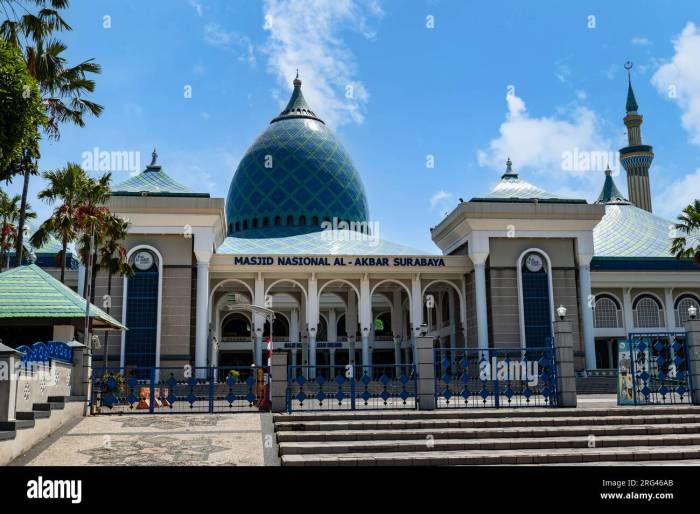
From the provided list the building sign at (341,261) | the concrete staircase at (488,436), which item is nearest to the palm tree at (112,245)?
the building sign at (341,261)

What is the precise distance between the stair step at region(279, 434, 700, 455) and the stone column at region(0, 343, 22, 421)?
4551 mm

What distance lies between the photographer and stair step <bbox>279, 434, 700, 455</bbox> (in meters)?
12.8

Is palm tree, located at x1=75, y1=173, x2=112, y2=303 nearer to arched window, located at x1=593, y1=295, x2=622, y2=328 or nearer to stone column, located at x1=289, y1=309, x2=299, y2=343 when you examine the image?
stone column, located at x1=289, y1=309, x2=299, y2=343

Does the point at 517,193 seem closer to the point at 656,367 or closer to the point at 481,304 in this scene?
the point at 481,304

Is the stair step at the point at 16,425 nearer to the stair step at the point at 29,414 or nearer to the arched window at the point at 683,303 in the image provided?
the stair step at the point at 29,414

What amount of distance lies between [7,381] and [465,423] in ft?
28.6

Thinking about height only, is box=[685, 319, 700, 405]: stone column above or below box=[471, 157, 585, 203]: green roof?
below

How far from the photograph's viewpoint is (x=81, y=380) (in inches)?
639

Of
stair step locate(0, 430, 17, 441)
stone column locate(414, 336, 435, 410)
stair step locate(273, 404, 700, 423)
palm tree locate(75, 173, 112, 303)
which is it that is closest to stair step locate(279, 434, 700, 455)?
stair step locate(273, 404, 700, 423)

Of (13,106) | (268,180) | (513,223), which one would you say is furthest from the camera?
(268,180)

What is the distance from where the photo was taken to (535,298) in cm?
3809
